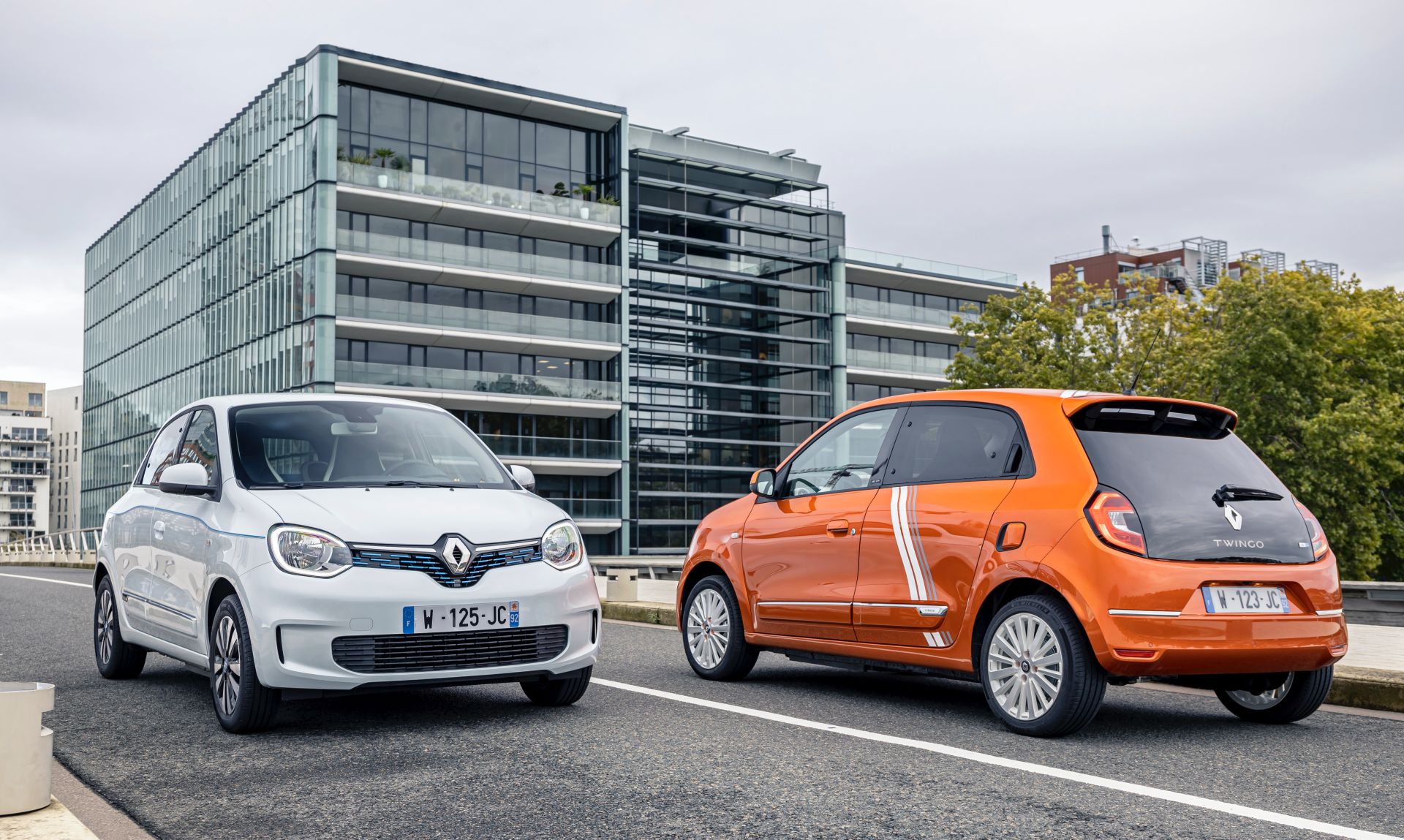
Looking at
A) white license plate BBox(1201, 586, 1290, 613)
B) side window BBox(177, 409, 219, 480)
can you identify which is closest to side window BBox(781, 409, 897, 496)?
white license plate BBox(1201, 586, 1290, 613)

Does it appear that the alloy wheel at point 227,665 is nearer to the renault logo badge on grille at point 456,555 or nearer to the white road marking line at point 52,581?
the renault logo badge on grille at point 456,555

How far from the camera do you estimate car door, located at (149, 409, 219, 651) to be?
654 centimetres

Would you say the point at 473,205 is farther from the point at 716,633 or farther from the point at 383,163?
the point at 716,633

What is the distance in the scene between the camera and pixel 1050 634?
19.7 ft

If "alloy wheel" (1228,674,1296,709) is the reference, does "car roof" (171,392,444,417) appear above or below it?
above

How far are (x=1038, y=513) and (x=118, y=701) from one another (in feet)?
16.4

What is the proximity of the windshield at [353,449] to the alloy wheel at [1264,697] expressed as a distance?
401 centimetres

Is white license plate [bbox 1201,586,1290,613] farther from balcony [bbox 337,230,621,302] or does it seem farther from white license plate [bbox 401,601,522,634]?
balcony [bbox 337,230,621,302]

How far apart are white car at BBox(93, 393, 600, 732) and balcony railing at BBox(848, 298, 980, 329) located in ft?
200

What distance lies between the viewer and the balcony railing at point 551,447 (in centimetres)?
5084

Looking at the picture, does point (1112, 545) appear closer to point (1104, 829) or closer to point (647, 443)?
point (1104, 829)

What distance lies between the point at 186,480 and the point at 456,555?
166cm

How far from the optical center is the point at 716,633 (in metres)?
8.35

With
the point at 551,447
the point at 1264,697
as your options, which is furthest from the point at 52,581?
the point at 551,447
